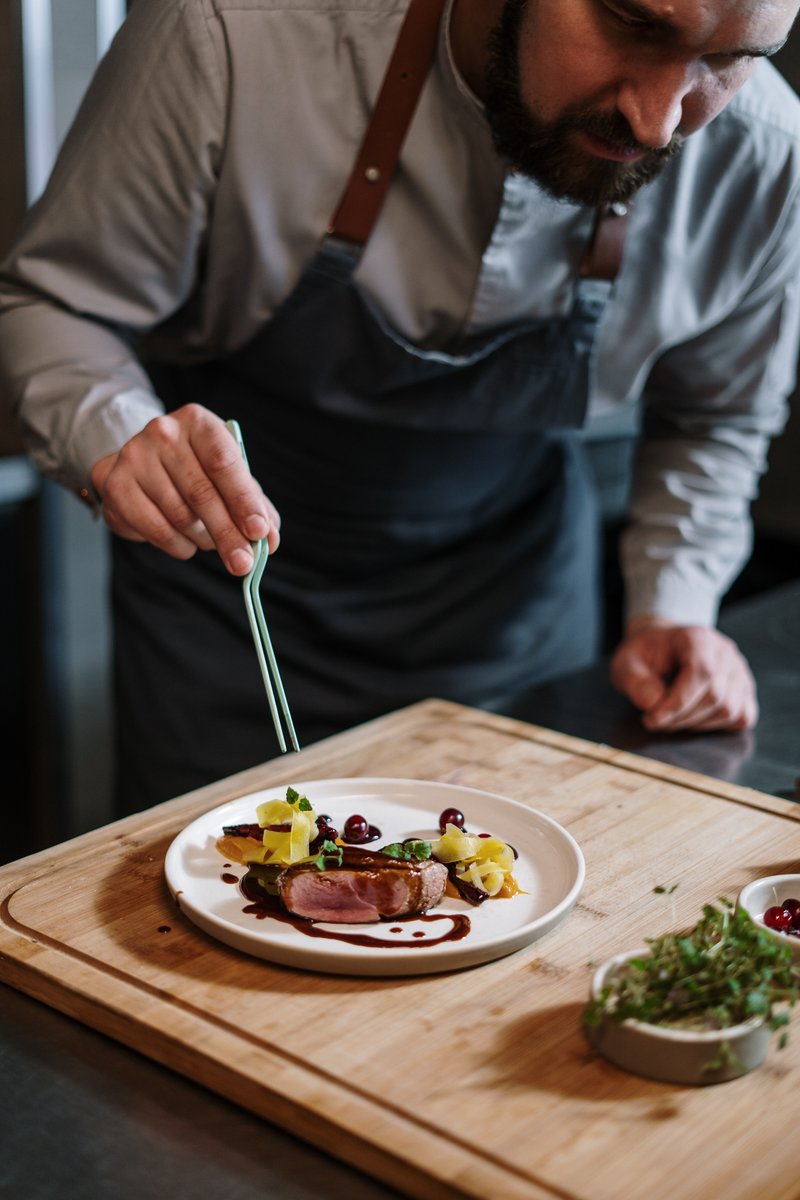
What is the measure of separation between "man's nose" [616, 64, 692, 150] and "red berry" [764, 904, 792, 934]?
2.41ft

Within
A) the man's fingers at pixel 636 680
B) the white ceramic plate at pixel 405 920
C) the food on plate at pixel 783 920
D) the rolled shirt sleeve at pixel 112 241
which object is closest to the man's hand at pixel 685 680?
the man's fingers at pixel 636 680

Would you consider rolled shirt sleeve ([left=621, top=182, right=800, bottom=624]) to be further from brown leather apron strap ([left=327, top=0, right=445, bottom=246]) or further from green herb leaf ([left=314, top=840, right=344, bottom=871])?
green herb leaf ([left=314, top=840, right=344, bottom=871])

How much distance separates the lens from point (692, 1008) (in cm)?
89

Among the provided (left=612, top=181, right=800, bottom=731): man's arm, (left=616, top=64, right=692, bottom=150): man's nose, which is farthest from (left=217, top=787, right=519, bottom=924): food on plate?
→ (left=616, top=64, right=692, bottom=150): man's nose

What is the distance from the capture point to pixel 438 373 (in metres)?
1.68

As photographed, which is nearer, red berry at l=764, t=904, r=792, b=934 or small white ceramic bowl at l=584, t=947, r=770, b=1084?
small white ceramic bowl at l=584, t=947, r=770, b=1084

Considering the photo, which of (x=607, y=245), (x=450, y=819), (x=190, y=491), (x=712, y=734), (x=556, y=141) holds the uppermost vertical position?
(x=556, y=141)

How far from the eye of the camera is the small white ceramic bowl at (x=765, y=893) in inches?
42.2

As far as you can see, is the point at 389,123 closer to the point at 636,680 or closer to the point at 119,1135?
the point at 636,680

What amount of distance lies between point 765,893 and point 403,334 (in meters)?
0.88

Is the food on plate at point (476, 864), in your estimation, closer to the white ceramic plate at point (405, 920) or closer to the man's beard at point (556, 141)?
the white ceramic plate at point (405, 920)

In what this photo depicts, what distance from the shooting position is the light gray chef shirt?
1479 millimetres

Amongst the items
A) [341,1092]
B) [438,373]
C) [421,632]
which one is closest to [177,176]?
[438,373]

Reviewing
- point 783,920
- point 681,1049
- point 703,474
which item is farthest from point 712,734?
point 681,1049
